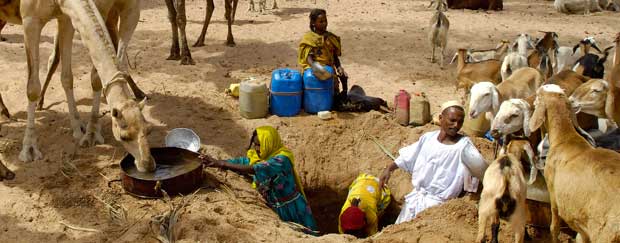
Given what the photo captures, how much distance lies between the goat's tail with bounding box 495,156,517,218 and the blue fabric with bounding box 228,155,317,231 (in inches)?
82.0

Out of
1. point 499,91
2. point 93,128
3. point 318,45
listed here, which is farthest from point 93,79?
point 499,91

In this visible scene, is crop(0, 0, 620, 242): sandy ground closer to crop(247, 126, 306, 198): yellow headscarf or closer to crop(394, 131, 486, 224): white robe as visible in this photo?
crop(394, 131, 486, 224): white robe

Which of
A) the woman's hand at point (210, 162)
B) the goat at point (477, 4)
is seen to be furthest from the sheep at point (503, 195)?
the goat at point (477, 4)

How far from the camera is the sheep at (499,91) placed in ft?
16.8

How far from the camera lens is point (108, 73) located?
4.39 m

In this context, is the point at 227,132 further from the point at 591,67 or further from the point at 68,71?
the point at 591,67

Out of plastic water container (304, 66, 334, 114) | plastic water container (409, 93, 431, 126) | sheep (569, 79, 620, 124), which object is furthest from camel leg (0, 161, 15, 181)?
sheep (569, 79, 620, 124)

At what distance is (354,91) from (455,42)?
4646mm

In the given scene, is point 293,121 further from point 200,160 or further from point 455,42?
point 455,42

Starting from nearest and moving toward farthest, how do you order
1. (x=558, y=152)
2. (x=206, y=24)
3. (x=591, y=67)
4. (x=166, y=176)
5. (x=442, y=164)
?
1. (x=558, y=152)
2. (x=442, y=164)
3. (x=166, y=176)
4. (x=591, y=67)
5. (x=206, y=24)

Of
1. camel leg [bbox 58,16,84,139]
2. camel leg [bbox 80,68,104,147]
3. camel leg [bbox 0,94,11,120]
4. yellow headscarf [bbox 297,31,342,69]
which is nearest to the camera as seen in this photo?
camel leg [bbox 80,68,104,147]

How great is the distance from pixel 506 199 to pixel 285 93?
368cm

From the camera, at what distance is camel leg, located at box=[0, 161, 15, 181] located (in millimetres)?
5011

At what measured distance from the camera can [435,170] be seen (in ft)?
14.9
